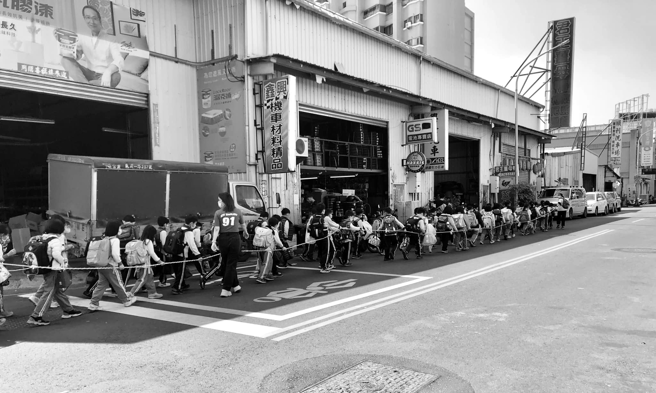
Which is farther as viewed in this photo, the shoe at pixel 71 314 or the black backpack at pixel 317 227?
the black backpack at pixel 317 227

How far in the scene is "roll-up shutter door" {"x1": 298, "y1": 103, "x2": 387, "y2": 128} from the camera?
56.6 ft

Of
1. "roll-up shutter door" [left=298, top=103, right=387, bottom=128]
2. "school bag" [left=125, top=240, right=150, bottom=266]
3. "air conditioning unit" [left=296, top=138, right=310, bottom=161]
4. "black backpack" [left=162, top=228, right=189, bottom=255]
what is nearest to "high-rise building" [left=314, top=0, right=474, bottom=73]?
"roll-up shutter door" [left=298, top=103, right=387, bottom=128]

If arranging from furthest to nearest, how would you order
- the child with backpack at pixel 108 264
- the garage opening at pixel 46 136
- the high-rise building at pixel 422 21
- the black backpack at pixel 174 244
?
the high-rise building at pixel 422 21
the garage opening at pixel 46 136
the black backpack at pixel 174 244
the child with backpack at pixel 108 264

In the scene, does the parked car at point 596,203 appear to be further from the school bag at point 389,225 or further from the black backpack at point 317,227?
the black backpack at point 317,227

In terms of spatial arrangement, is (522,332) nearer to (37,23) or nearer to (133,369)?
(133,369)

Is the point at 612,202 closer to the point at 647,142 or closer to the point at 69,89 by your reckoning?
the point at 69,89

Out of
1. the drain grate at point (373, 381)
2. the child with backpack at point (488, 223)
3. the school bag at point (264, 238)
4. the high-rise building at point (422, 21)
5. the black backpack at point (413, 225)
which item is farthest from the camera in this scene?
the high-rise building at point (422, 21)

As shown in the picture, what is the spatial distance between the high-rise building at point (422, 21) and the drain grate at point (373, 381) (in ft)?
171

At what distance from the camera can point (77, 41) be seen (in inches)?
502

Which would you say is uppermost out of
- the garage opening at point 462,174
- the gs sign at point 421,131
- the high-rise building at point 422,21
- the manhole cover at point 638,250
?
the high-rise building at point 422,21

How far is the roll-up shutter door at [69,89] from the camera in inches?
451

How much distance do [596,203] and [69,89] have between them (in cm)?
3322

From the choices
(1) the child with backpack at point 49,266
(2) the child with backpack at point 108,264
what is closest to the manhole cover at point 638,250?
(2) the child with backpack at point 108,264

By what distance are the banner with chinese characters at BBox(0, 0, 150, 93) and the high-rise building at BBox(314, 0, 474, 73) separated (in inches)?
1682
